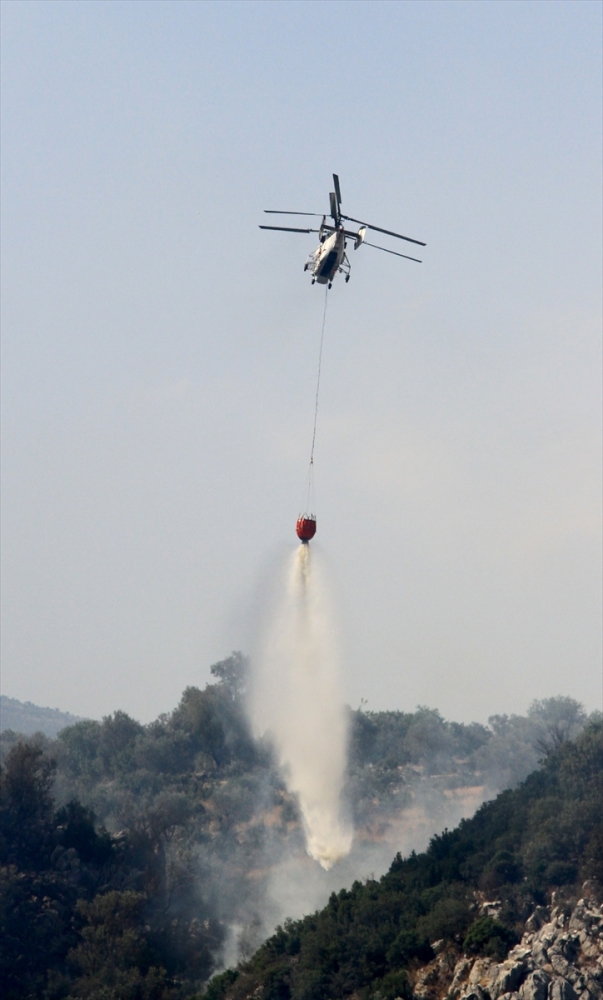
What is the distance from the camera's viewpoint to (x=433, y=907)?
59375 mm

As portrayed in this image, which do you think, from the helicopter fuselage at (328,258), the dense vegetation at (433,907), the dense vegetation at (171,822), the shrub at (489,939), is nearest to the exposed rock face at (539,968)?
the shrub at (489,939)

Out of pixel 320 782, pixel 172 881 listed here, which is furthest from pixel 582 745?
pixel 172 881

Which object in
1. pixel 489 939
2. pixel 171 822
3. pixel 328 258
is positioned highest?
pixel 328 258

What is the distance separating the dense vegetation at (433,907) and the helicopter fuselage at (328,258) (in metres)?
31.3

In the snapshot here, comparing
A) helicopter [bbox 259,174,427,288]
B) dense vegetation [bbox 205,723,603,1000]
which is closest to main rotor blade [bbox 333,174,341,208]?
helicopter [bbox 259,174,427,288]

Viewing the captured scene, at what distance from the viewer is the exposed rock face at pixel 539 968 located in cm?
4794

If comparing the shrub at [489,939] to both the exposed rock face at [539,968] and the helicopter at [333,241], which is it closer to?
the exposed rock face at [539,968]

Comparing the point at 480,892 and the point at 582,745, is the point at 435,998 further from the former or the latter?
the point at 582,745

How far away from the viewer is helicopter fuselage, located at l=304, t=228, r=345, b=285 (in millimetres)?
55656

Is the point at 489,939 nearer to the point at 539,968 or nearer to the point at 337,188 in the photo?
the point at 539,968

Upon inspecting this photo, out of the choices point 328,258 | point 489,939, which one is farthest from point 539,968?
point 328,258

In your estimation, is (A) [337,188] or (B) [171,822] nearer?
(A) [337,188]

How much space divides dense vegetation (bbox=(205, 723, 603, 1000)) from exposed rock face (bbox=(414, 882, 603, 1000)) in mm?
998

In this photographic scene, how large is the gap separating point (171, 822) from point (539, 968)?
60765mm
